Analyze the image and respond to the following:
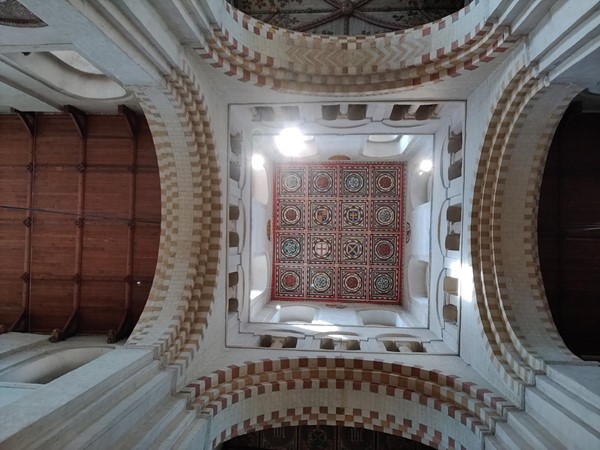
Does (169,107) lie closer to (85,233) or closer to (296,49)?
(296,49)

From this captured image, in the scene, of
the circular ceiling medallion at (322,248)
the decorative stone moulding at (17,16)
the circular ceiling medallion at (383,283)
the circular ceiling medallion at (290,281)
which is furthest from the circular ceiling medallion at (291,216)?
the decorative stone moulding at (17,16)

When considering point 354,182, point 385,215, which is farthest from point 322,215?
point 385,215

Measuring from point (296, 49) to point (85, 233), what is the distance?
16.6ft

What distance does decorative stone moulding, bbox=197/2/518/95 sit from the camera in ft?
16.0

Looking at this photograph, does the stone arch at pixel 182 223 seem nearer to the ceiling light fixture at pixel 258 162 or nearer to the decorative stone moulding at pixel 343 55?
the decorative stone moulding at pixel 343 55

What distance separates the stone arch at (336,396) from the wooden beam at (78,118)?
5.00m

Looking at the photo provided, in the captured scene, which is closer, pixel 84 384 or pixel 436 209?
pixel 84 384

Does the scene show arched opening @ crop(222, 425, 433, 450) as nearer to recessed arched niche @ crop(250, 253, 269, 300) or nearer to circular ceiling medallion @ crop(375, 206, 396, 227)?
recessed arched niche @ crop(250, 253, 269, 300)

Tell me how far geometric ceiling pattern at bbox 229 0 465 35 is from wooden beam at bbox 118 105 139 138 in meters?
2.75

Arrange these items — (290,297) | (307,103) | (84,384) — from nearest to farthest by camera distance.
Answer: (84,384) < (307,103) < (290,297)

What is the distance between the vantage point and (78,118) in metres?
6.80

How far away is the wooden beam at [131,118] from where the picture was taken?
6707 millimetres

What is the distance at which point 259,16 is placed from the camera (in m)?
7.01

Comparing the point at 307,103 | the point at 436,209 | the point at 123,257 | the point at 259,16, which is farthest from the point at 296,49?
the point at 123,257
